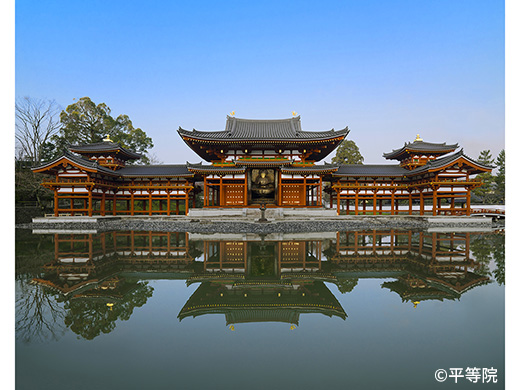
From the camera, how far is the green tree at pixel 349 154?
37.0m

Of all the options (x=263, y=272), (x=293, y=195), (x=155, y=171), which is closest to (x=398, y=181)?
(x=293, y=195)

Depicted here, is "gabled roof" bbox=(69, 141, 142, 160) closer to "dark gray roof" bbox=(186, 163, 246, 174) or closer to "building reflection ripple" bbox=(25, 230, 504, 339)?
"dark gray roof" bbox=(186, 163, 246, 174)

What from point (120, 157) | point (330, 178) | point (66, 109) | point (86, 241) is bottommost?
point (86, 241)

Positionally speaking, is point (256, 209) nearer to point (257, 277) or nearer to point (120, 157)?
point (257, 277)

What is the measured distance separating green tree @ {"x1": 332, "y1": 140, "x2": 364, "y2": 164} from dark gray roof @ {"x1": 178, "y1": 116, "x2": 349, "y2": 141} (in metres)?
13.0

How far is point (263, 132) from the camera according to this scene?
84.8ft

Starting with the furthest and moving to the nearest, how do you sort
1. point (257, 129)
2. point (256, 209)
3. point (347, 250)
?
point (257, 129) → point (256, 209) → point (347, 250)

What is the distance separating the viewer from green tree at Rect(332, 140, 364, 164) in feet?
121

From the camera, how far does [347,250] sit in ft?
32.5

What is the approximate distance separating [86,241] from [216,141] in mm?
13639

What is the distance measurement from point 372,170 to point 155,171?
22761 millimetres

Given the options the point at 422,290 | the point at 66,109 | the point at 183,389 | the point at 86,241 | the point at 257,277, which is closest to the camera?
the point at 183,389

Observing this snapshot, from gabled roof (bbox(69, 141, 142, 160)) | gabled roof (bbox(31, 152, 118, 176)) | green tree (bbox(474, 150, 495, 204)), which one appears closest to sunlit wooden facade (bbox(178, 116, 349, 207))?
gabled roof (bbox(69, 141, 142, 160))

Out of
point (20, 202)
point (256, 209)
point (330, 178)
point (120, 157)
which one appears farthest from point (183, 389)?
point (20, 202)
